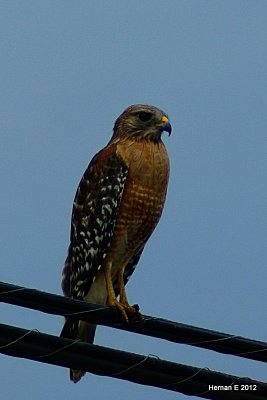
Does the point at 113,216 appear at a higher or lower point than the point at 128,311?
higher

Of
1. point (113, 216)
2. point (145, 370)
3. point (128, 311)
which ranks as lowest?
point (145, 370)

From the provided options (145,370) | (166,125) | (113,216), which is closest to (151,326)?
(145,370)

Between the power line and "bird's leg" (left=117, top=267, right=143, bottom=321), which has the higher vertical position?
"bird's leg" (left=117, top=267, right=143, bottom=321)

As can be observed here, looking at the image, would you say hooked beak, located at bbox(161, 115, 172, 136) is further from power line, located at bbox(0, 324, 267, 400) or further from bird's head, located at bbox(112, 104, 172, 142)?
power line, located at bbox(0, 324, 267, 400)

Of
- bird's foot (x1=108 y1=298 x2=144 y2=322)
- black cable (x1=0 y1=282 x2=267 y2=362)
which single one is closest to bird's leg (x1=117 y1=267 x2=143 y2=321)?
bird's foot (x1=108 y1=298 x2=144 y2=322)

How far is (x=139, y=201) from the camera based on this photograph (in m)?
10.9

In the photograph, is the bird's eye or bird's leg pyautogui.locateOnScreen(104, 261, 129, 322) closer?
bird's leg pyautogui.locateOnScreen(104, 261, 129, 322)

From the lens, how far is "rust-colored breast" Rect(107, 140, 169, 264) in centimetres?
1093

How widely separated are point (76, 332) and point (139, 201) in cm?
153

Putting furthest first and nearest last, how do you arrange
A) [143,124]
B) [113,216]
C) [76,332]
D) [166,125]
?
[143,124], [166,125], [113,216], [76,332]

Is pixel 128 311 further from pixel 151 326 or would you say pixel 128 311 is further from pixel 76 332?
pixel 151 326

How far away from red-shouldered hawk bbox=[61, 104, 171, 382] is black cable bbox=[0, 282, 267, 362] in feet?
9.35

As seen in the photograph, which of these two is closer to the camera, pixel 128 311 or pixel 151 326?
pixel 151 326

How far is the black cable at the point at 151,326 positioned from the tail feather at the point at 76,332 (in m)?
1.78
